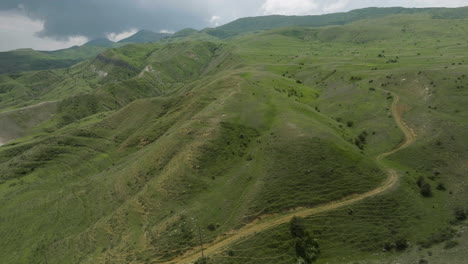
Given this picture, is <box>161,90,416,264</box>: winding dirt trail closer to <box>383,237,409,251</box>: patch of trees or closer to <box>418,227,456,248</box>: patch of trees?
<box>383,237,409,251</box>: patch of trees

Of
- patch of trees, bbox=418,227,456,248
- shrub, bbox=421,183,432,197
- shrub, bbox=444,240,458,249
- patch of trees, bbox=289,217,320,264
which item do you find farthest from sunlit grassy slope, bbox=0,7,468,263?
patch of trees, bbox=289,217,320,264

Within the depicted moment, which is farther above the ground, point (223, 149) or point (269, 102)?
point (269, 102)

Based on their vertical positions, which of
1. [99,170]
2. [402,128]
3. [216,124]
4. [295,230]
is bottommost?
[99,170]

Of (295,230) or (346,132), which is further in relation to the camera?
(346,132)

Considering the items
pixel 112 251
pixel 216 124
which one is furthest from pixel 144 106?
pixel 112 251

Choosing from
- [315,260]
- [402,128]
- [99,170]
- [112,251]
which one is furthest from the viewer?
[99,170]

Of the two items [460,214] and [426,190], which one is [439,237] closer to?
[460,214]

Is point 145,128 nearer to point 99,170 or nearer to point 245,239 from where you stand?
point 99,170

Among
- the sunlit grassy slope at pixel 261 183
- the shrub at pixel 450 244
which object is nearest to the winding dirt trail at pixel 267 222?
the sunlit grassy slope at pixel 261 183

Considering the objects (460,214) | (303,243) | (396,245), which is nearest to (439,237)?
(396,245)
